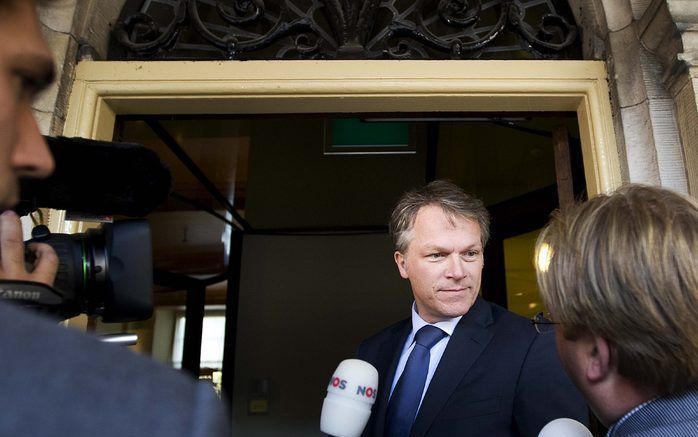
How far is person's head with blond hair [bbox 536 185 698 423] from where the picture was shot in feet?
2.96

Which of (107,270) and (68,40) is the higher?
(68,40)

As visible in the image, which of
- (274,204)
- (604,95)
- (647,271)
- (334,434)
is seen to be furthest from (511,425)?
(274,204)

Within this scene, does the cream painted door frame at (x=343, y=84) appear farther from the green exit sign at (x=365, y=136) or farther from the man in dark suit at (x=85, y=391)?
the man in dark suit at (x=85, y=391)

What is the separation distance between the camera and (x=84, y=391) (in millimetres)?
279

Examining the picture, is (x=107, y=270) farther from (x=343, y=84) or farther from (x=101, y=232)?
(x=343, y=84)

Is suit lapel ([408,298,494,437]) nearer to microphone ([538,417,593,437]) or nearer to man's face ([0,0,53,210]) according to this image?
microphone ([538,417,593,437])

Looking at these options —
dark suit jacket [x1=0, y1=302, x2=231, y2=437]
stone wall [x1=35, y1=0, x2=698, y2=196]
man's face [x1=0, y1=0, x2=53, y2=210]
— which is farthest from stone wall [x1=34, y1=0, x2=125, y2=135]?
dark suit jacket [x1=0, y1=302, x2=231, y2=437]

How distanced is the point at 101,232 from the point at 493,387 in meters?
1.08

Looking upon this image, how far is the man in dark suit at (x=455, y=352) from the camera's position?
156 cm

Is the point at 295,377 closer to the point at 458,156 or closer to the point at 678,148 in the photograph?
the point at 458,156

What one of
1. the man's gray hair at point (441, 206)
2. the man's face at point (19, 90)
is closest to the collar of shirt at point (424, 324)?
the man's gray hair at point (441, 206)

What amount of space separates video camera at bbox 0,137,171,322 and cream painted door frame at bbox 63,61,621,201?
4.62ft

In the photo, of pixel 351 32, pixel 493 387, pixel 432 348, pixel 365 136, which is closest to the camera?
pixel 493 387

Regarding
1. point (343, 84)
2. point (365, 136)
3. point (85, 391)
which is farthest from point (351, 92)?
point (85, 391)
